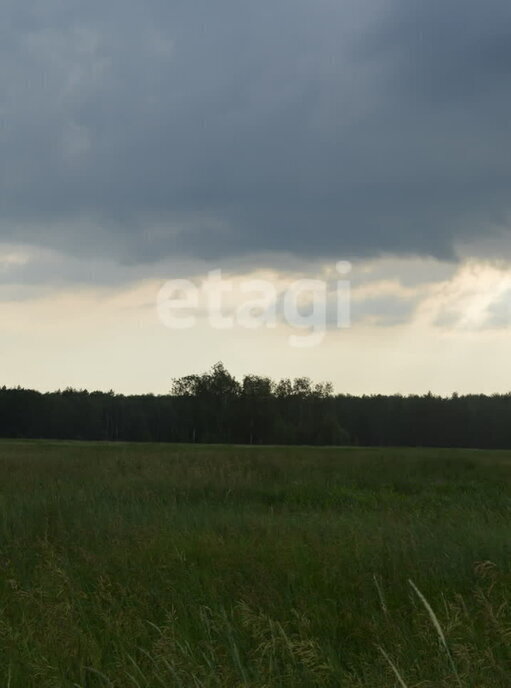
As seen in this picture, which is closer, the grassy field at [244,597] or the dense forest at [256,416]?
the grassy field at [244,597]

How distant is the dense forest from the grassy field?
91.0m

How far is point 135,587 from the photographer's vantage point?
7121 millimetres

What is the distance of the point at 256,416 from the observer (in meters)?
105

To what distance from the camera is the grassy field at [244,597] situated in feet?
15.8

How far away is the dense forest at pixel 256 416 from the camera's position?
105 m

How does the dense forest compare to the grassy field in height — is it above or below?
above

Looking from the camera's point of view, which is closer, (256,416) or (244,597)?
(244,597)

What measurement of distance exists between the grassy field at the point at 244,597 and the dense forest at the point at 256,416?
9102cm

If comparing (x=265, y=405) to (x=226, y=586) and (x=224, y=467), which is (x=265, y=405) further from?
(x=226, y=586)

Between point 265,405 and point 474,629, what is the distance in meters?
100

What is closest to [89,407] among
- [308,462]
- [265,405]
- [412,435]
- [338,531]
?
[265,405]

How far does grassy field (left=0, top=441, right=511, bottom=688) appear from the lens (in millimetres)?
4828

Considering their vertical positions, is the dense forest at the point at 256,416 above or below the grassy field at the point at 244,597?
above

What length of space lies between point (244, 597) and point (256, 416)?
324 ft
